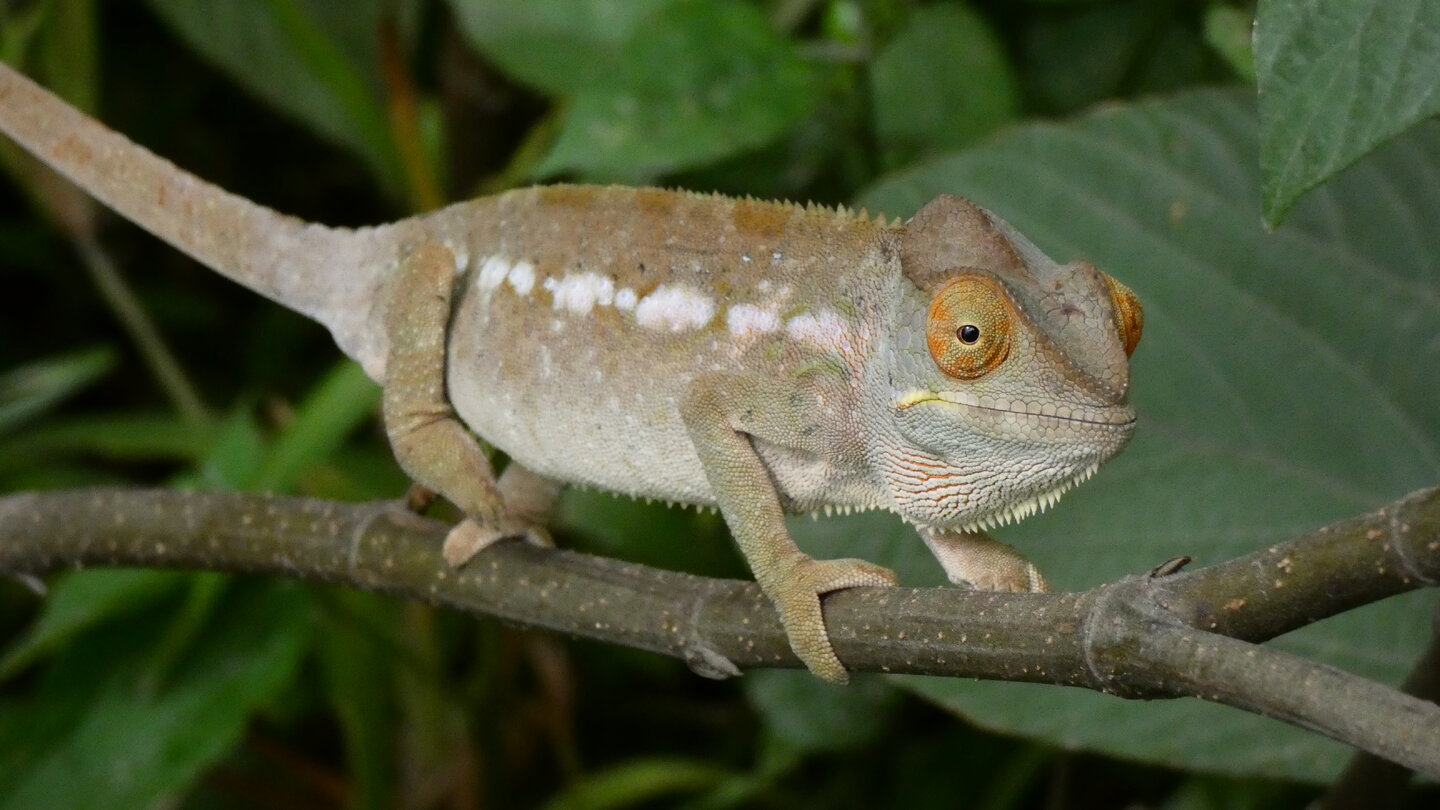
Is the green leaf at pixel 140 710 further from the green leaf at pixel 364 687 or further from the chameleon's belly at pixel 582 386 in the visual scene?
the chameleon's belly at pixel 582 386

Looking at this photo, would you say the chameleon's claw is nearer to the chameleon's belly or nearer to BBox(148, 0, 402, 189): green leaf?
the chameleon's belly

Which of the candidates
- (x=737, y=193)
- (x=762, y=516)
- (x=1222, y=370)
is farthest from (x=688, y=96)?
(x=762, y=516)

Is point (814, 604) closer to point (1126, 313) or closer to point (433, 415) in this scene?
point (1126, 313)

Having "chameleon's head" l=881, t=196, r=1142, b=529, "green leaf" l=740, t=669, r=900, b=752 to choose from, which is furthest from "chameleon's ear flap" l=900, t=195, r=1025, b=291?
"green leaf" l=740, t=669, r=900, b=752

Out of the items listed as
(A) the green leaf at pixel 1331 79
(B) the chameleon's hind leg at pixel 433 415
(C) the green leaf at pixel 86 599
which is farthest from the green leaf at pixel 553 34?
(A) the green leaf at pixel 1331 79

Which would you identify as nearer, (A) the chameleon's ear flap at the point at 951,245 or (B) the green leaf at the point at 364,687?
(A) the chameleon's ear flap at the point at 951,245

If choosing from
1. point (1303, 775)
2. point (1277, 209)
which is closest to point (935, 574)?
point (1303, 775)

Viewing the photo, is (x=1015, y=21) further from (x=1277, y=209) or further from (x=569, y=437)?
(x=1277, y=209)
